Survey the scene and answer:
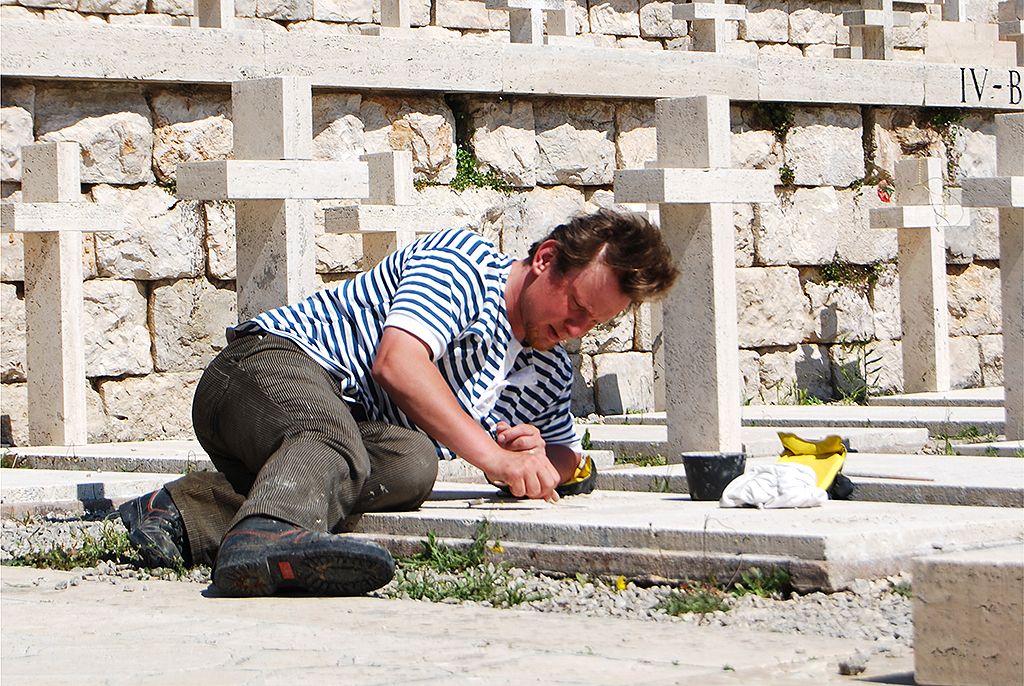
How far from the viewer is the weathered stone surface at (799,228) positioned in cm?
1072

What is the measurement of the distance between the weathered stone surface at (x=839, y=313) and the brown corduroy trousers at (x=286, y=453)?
20.0ft

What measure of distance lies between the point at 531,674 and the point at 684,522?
147 centimetres

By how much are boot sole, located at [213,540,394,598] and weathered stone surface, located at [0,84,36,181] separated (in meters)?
4.42

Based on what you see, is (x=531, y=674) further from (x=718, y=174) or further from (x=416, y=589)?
(x=718, y=174)

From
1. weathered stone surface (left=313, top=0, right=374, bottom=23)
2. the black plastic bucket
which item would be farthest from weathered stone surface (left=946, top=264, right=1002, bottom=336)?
the black plastic bucket

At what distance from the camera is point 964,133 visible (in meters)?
11.6

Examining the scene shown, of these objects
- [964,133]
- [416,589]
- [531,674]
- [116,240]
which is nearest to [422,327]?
[416,589]

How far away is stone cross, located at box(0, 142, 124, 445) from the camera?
780 centimetres

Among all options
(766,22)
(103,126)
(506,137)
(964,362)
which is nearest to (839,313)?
(964,362)

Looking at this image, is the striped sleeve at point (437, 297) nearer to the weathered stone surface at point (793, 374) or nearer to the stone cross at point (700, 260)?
the stone cross at point (700, 260)

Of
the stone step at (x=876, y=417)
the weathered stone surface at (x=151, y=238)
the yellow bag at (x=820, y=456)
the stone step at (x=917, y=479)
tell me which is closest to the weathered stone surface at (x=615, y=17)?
the stone step at (x=876, y=417)

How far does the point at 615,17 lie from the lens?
1240 cm

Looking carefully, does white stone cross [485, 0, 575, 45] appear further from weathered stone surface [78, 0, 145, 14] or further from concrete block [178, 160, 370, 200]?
concrete block [178, 160, 370, 200]

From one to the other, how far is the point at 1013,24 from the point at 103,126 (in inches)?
262
